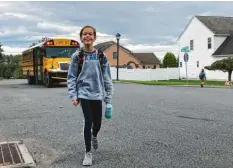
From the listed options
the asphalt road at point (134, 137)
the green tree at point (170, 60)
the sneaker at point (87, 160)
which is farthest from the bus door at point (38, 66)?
the green tree at point (170, 60)

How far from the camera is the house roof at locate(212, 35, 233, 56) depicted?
43000mm

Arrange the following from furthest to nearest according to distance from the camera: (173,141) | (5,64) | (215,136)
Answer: (5,64) → (215,136) → (173,141)

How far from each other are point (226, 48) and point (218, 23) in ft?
18.4

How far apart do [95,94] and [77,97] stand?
24cm

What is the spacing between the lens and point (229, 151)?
6.21m

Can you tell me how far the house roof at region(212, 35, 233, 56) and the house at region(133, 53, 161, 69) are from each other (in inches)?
1961

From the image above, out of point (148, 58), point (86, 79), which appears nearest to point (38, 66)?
point (86, 79)

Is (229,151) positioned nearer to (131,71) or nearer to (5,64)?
(131,71)

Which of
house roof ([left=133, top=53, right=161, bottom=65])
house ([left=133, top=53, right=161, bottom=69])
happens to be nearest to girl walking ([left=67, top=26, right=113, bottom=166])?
house ([left=133, top=53, right=161, bottom=69])

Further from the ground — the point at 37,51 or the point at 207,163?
the point at 37,51

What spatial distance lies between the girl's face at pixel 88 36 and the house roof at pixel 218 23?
41.7m

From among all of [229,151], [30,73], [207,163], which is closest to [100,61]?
[207,163]

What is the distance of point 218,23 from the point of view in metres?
48.3

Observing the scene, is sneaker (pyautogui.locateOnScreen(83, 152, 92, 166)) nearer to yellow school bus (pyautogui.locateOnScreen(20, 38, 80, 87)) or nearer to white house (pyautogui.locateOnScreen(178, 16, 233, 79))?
yellow school bus (pyautogui.locateOnScreen(20, 38, 80, 87))
